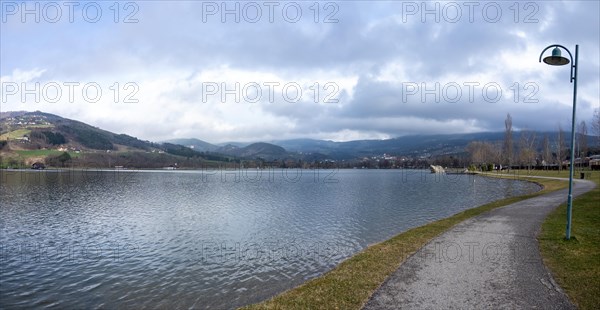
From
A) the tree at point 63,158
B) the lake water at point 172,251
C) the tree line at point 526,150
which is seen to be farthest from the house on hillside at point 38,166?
the tree line at point 526,150

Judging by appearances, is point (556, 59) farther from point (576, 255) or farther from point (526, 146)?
point (526, 146)

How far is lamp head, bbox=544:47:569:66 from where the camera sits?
14.6m

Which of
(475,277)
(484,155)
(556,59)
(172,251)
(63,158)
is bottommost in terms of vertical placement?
(172,251)

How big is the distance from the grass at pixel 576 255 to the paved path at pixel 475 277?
32 centimetres

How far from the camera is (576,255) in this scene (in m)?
12.9

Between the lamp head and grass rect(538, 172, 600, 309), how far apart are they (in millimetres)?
7133

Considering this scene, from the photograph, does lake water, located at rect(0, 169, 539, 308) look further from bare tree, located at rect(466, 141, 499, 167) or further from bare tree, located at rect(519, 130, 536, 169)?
bare tree, located at rect(466, 141, 499, 167)

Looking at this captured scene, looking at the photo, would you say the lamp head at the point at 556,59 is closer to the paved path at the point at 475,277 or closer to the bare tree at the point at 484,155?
the paved path at the point at 475,277

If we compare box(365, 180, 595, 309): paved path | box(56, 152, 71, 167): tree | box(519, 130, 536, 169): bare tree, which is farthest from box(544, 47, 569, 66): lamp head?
box(56, 152, 71, 167): tree

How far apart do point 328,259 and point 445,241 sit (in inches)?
203

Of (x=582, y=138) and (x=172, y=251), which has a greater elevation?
(x=582, y=138)

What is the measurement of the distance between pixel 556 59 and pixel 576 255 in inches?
295

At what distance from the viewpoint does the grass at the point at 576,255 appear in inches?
369


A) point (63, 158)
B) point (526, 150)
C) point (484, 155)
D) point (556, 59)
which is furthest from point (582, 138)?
point (63, 158)
